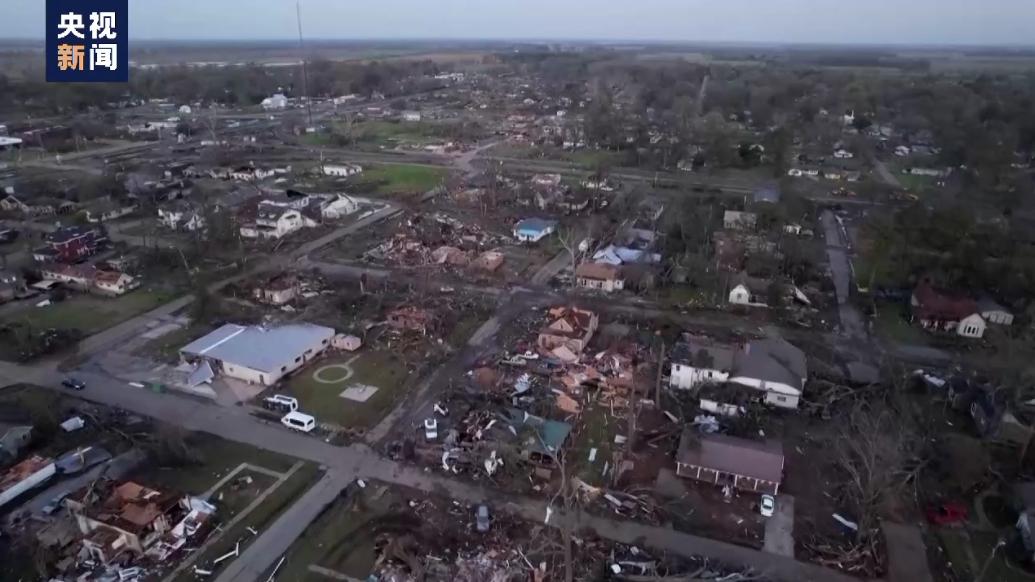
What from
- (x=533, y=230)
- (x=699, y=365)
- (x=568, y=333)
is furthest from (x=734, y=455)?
(x=533, y=230)

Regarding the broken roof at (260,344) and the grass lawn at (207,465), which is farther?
the broken roof at (260,344)

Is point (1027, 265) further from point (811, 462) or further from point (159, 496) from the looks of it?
point (159, 496)

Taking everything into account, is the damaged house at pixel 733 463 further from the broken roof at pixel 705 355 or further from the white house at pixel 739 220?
the white house at pixel 739 220

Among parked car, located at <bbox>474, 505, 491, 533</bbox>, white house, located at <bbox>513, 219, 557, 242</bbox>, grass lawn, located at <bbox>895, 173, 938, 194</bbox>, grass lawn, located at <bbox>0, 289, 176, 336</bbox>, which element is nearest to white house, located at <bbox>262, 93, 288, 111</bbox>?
white house, located at <bbox>513, 219, 557, 242</bbox>

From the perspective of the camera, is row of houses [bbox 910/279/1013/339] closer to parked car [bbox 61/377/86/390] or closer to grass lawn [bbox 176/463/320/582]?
grass lawn [bbox 176/463/320/582]

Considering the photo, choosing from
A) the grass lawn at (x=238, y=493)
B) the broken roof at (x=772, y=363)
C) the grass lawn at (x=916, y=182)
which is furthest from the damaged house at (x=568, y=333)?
the grass lawn at (x=916, y=182)

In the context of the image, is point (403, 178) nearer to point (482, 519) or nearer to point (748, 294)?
point (748, 294)
